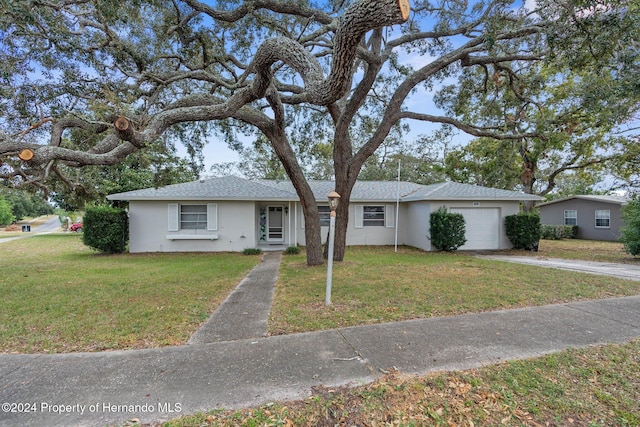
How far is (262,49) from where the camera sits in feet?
15.8

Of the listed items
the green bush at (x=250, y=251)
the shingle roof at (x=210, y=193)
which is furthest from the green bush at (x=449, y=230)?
the green bush at (x=250, y=251)

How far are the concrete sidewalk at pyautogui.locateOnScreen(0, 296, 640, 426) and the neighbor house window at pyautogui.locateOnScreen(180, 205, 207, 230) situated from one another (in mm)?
9741

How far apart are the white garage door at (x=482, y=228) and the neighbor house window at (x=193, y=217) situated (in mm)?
12055

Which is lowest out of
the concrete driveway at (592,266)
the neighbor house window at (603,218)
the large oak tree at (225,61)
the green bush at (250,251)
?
the concrete driveway at (592,266)

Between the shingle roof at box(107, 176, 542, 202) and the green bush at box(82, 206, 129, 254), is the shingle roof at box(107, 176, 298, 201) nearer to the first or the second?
the shingle roof at box(107, 176, 542, 202)

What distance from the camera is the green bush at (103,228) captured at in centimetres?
1221

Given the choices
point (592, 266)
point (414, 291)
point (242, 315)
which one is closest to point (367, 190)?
point (592, 266)

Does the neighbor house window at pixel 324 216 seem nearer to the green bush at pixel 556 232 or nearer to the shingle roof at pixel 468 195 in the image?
the shingle roof at pixel 468 195

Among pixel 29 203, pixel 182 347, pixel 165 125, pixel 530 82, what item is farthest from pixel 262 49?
pixel 29 203

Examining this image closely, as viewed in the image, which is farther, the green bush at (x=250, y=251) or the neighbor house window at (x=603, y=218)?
the neighbor house window at (x=603, y=218)

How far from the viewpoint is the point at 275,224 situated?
15.2m

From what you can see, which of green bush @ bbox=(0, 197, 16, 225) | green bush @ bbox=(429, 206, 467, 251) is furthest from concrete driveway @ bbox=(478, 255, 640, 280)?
green bush @ bbox=(0, 197, 16, 225)

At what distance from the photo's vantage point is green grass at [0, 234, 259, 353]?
396 cm
